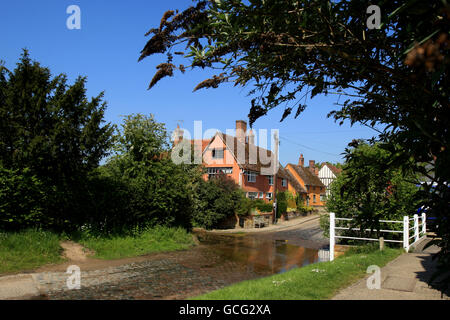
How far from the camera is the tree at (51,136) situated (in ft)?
39.8

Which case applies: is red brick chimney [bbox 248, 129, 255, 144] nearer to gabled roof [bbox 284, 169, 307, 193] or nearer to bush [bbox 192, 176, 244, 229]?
gabled roof [bbox 284, 169, 307, 193]

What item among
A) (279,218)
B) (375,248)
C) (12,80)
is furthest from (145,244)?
(279,218)

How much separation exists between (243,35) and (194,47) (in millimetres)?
564

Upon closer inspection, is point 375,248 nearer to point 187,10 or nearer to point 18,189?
point 187,10

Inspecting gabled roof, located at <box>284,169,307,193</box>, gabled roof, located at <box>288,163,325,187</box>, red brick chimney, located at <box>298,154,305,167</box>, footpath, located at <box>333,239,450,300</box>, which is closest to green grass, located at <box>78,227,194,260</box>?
footpath, located at <box>333,239,450,300</box>

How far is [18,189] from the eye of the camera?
11984mm

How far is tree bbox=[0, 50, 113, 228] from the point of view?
12.1m

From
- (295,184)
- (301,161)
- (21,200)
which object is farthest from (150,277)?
(301,161)

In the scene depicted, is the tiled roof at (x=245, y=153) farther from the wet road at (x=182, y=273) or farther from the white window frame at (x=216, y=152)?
the wet road at (x=182, y=273)

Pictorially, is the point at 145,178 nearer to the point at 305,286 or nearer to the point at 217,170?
the point at 305,286

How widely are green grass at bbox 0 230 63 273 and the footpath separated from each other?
32.8 ft

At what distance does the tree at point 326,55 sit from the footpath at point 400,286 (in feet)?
13.3

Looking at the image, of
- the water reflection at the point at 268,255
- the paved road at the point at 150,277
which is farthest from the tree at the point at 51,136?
the water reflection at the point at 268,255

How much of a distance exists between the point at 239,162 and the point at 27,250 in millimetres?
28973
